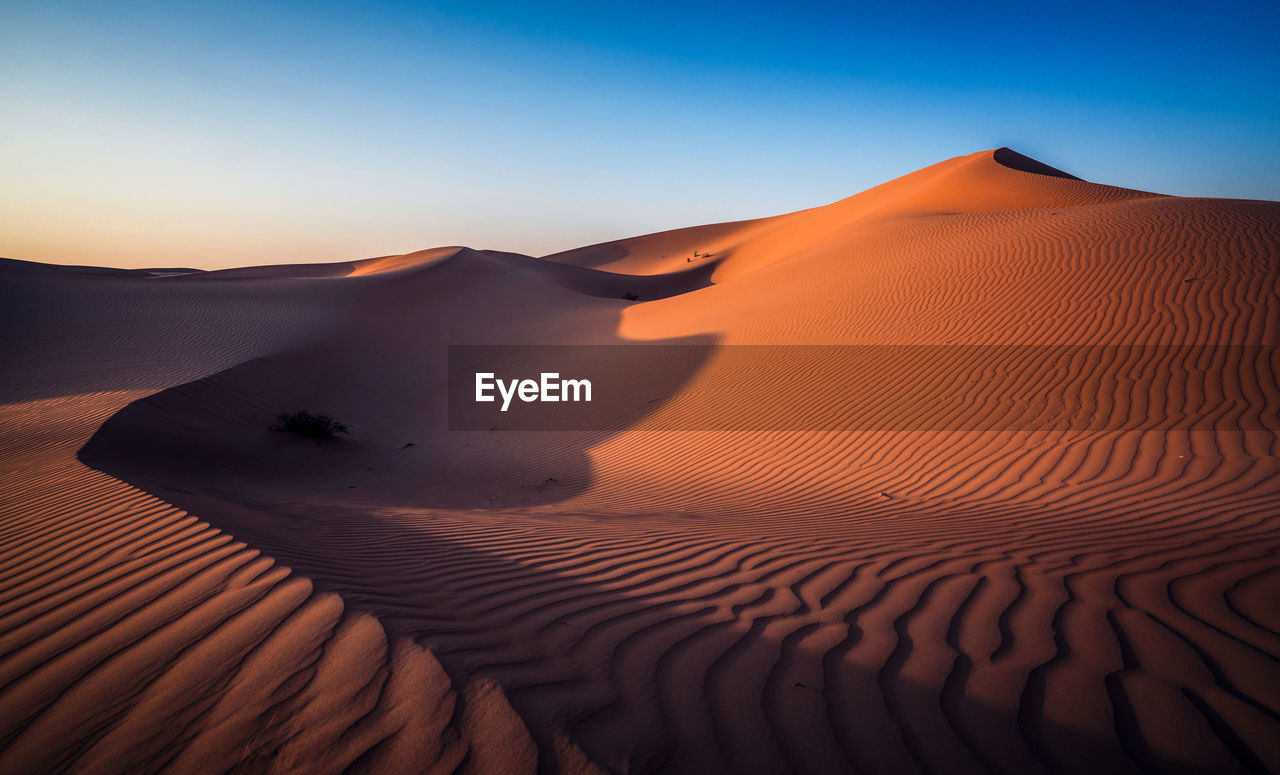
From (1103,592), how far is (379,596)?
3.74 meters

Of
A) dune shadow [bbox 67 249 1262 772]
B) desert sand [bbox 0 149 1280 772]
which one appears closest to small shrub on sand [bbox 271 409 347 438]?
desert sand [bbox 0 149 1280 772]

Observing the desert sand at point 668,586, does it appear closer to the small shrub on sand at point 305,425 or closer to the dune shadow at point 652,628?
the dune shadow at point 652,628

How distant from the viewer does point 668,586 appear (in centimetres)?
319

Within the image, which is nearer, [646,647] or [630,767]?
[630,767]

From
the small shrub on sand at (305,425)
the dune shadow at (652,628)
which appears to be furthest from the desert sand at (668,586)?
the small shrub on sand at (305,425)

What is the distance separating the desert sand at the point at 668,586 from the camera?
1814mm

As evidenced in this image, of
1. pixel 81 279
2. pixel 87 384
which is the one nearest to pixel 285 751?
pixel 87 384

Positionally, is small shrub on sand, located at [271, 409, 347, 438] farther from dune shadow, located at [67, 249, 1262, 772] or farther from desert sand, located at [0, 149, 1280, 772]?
dune shadow, located at [67, 249, 1262, 772]

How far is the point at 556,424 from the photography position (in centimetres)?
1196

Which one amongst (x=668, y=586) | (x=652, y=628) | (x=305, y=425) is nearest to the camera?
(x=652, y=628)

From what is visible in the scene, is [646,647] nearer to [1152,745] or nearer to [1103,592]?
[1152,745]

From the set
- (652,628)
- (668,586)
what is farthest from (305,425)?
(652,628)

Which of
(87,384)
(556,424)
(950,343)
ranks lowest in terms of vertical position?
(556,424)

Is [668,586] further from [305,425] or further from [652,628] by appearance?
[305,425]
